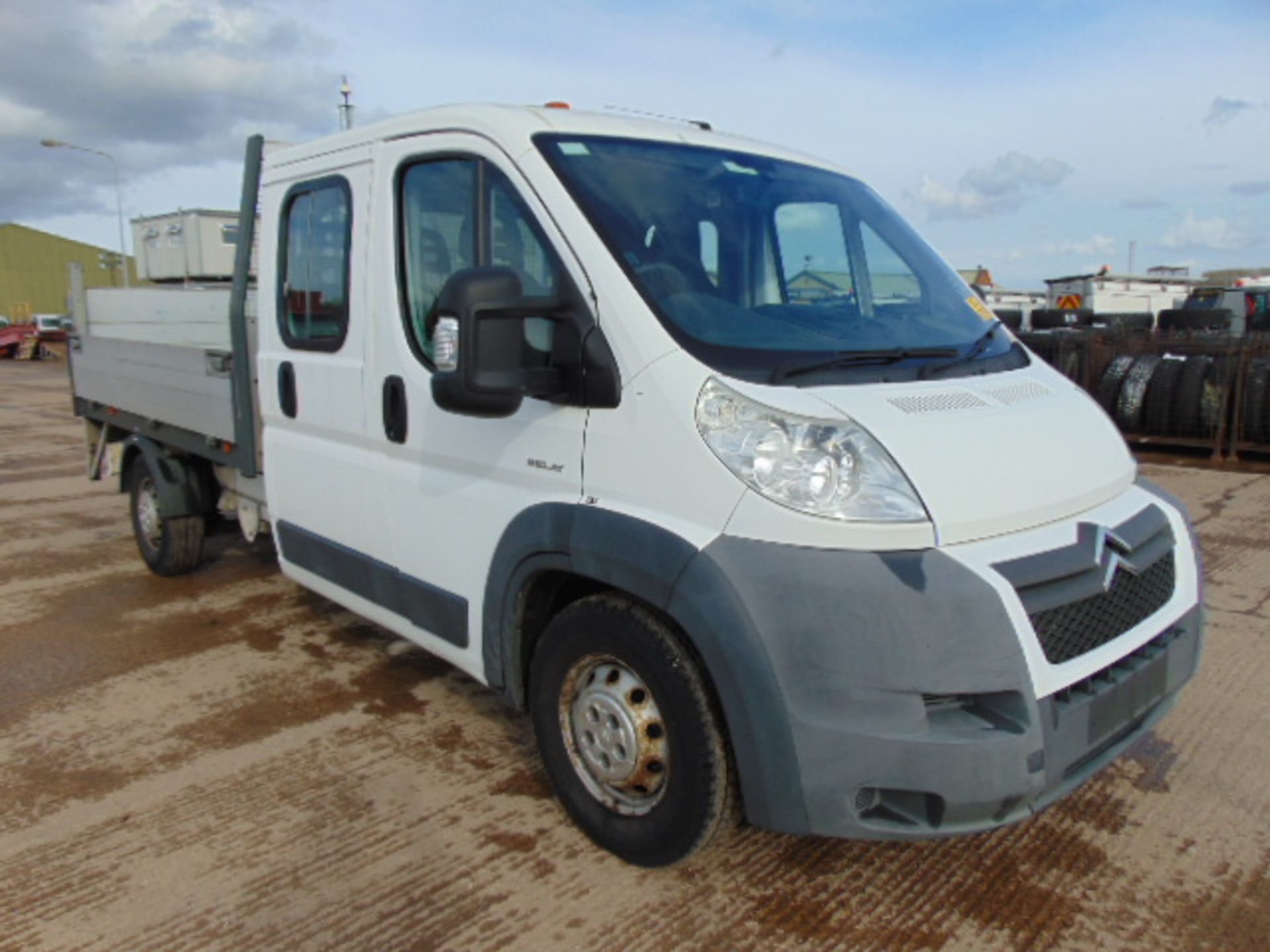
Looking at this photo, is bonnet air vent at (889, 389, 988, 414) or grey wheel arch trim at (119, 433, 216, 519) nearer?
bonnet air vent at (889, 389, 988, 414)

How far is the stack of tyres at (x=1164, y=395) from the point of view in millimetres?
9883

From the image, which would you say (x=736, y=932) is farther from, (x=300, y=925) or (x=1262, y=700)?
(x=1262, y=700)

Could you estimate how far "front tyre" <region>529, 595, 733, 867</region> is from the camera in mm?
2484

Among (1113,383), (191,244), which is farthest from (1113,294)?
(191,244)

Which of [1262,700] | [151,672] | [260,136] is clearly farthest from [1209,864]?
[260,136]

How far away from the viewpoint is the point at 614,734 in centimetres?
274

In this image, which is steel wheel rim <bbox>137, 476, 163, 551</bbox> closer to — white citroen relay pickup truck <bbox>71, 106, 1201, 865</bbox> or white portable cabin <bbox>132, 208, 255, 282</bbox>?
white portable cabin <bbox>132, 208, 255, 282</bbox>

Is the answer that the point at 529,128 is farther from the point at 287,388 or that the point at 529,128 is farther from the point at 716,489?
the point at 287,388

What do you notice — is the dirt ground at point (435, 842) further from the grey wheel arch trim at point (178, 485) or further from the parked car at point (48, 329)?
the parked car at point (48, 329)

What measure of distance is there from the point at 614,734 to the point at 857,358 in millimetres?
1254

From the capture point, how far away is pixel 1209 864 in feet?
9.43

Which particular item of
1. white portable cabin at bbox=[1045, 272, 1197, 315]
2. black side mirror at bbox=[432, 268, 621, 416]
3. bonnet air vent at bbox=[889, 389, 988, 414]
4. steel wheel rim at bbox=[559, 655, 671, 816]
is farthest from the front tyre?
white portable cabin at bbox=[1045, 272, 1197, 315]

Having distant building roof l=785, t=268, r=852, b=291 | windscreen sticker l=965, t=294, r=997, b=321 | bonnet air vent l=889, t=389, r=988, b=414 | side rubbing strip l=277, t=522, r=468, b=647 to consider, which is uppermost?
distant building roof l=785, t=268, r=852, b=291

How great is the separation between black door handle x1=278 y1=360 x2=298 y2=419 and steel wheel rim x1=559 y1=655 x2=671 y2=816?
196 cm
